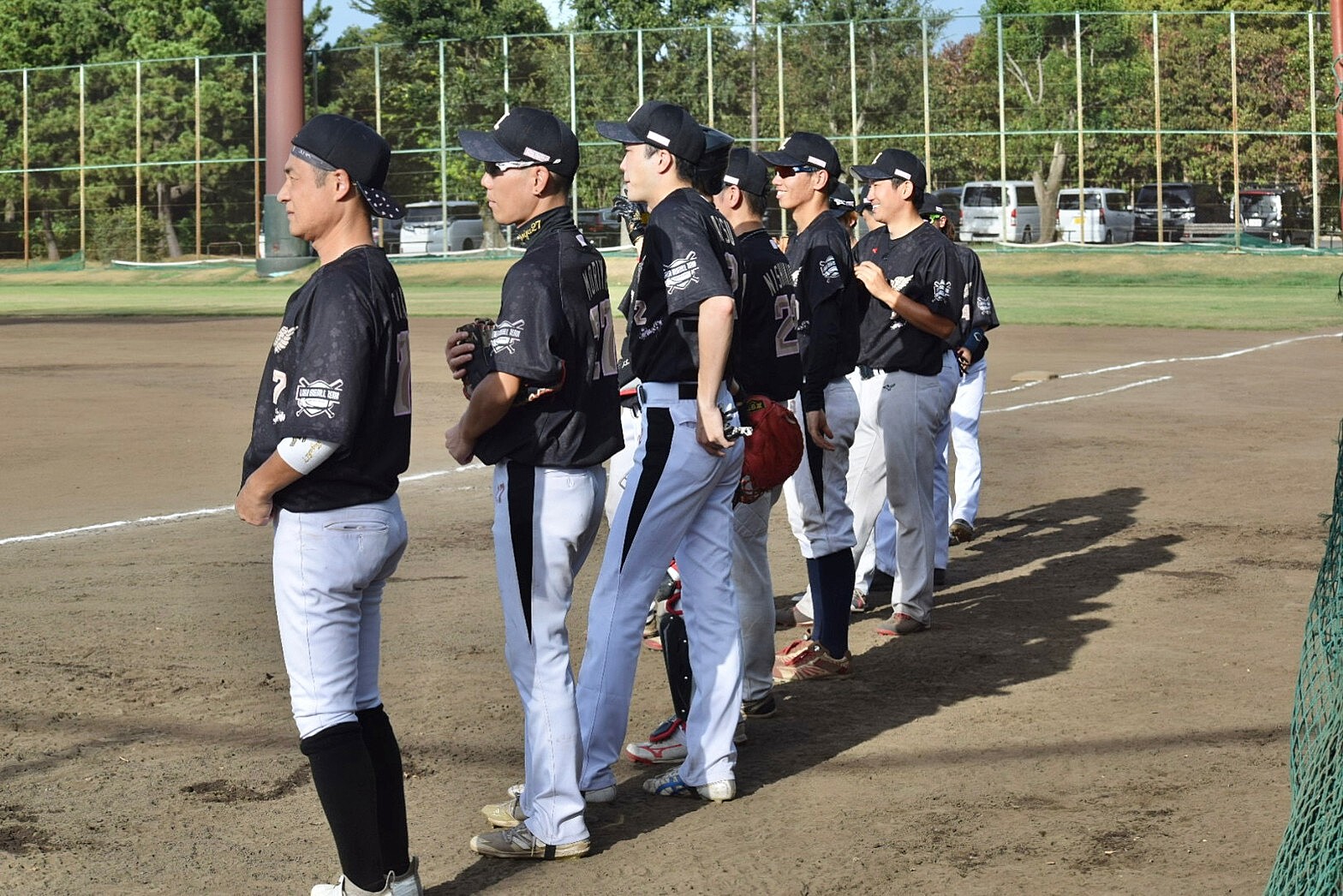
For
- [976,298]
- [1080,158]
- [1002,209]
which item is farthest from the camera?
[1002,209]

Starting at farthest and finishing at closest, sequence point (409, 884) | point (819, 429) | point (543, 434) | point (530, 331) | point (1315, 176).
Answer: point (1315, 176) → point (819, 429) → point (543, 434) → point (530, 331) → point (409, 884)

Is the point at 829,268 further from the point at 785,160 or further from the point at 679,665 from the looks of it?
the point at 679,665

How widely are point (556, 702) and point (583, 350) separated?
997 mm

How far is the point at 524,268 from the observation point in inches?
176

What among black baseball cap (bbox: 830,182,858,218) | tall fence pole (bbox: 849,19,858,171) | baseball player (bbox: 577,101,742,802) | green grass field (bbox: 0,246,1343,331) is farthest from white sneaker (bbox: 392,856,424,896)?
tall fence pole (bbox: 849,19,858,171)

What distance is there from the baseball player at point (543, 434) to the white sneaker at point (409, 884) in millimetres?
409

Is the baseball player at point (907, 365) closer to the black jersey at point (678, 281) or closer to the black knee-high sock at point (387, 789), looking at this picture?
the black jersey at point (678, 281)

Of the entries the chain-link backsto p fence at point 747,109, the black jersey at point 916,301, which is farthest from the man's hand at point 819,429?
the chain-link backsto p fence at point 747,109

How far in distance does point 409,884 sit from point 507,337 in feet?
4.79

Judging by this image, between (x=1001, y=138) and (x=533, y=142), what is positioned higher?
(x=1001, y=138)

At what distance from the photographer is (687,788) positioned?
5.20 metres

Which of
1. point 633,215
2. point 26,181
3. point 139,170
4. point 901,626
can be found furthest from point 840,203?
point 26,181

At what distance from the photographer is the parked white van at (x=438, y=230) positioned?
149ft

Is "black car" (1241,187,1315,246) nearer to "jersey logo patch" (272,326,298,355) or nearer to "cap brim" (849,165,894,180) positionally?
"cap brim" (849,165,894,180)
